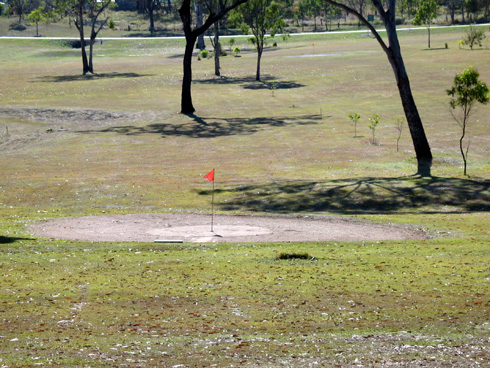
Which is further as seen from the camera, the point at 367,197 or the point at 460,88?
the point at 460,88

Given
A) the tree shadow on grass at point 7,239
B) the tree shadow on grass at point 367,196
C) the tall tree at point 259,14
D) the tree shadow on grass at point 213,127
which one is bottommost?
the tree shadow on grass at point 367,196

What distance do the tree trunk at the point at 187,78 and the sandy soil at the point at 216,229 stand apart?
32.7m

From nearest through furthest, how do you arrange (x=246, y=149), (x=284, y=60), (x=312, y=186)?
1. (x=312, y=186)
2. (x=246, y=149)
3. (x=284, y=60)

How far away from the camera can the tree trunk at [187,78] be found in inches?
2073

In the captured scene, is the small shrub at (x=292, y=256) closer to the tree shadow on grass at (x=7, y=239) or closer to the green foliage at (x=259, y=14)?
the tree shadow on grass at (x=7, y=239)

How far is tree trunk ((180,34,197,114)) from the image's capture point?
173 ft

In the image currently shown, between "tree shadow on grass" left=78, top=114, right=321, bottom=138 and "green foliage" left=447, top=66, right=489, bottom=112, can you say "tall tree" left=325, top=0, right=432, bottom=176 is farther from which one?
"tree shadow on grass" left=78, top=114, right=321, bottom=138

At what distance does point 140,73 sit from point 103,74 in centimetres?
481

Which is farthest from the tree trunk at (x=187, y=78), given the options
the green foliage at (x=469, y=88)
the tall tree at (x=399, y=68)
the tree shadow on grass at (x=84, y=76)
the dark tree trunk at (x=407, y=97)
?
the tree shadow on grass at (x=84, y=76)

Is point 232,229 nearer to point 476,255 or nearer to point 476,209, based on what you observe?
point 476,255

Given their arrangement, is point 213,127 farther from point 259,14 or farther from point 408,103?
point 259,14

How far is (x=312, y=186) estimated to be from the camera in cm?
2677

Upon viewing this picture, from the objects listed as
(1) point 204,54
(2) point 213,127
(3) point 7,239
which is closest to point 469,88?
(3) point 7,239

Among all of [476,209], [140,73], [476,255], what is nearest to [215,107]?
[140,73]
